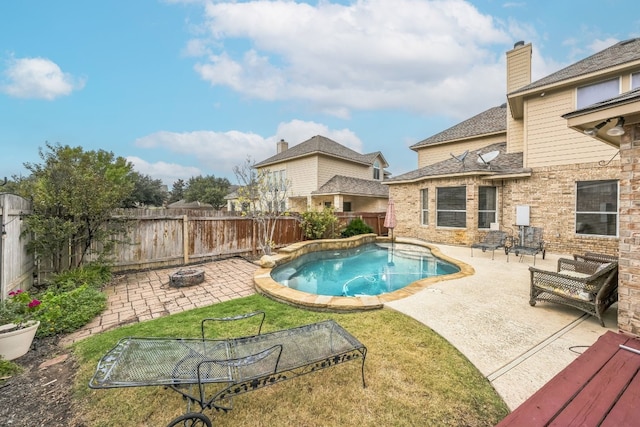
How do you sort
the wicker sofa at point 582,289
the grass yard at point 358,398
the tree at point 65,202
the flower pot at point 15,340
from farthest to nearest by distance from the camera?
the tree at point 65,202, the wicker sofa at point 582,289, the flower pot at point 15,340, the grass yard at point 358,398

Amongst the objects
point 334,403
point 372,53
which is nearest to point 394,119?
point 372,53

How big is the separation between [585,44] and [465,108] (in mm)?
7329

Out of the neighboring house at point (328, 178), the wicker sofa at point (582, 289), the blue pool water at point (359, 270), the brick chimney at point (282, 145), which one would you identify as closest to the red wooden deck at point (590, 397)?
the wicker sofa at point (582, 289)

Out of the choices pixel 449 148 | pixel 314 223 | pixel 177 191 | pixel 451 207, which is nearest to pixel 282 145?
pixel 449 148

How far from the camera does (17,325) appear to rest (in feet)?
11.5

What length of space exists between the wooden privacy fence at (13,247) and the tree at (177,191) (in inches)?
2286

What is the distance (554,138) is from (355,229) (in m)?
9.09

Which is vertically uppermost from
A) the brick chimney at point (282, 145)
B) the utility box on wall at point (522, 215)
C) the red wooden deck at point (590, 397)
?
the brick chimney at point (282, 145)

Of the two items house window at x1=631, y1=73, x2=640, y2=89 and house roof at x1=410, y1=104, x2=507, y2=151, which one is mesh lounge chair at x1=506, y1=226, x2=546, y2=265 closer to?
house window at x1=631, y1=73, x2=640, y2=89

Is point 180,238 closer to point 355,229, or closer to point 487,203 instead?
point 355,229

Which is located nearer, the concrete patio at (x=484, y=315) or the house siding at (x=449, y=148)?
the concrete patio at (x=484, y=315)

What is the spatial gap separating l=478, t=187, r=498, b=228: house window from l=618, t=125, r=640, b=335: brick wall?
28.8 ft

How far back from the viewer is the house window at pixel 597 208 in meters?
9.05

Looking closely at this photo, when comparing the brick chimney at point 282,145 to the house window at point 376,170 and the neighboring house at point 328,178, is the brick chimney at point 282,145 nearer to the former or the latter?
the neighboring house at point 328,178
